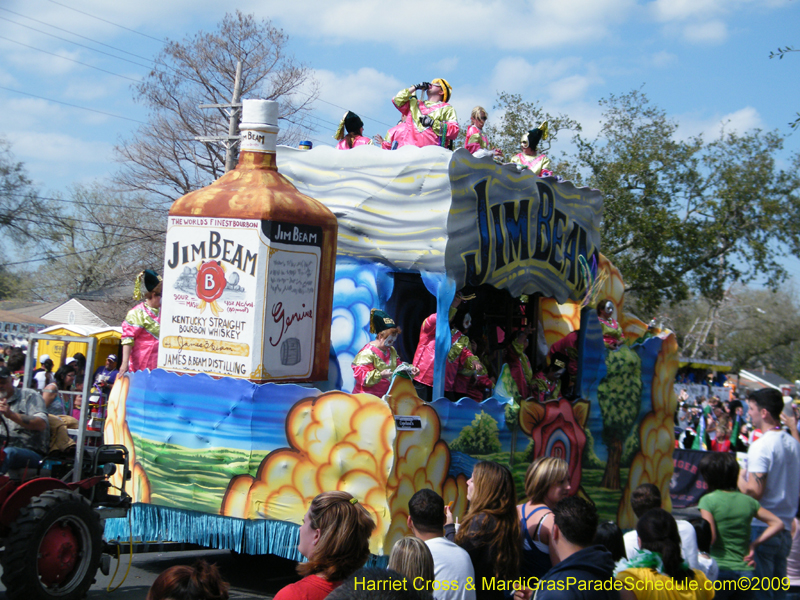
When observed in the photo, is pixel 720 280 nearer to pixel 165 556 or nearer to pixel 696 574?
pixel 165 556

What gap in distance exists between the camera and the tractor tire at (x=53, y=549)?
19.0 feet

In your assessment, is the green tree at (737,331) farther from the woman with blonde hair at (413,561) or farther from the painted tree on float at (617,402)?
the woman with blonde hair at (413,561)

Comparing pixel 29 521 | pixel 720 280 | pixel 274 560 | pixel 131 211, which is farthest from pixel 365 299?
pixel 131 211

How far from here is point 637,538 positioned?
4.78m

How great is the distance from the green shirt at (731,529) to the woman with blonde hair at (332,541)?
2827mm

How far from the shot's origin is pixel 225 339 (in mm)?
7406

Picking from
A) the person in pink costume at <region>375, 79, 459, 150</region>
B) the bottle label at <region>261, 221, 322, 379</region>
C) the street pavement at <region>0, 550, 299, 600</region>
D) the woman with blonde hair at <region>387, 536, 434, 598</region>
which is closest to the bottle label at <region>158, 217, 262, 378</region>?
the bottle label at <region>261, 221, 322, 379</region>

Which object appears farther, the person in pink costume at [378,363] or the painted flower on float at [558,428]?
the painted flower on float at [558,428]

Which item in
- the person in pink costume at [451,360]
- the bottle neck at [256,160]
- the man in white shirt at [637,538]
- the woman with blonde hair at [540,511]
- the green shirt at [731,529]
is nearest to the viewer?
the woman with blonde hair at [540,511]

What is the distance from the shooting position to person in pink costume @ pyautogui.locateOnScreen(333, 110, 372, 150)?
932 centimetres

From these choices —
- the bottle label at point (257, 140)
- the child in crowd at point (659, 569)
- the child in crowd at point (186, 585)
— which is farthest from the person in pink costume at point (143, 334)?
the child in crowd at point (186, 585)

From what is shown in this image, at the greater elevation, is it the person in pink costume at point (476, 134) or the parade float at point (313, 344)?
the person in pink costume at point (476, 134)

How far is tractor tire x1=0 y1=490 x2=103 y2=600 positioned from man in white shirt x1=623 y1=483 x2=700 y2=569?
3.92 metres

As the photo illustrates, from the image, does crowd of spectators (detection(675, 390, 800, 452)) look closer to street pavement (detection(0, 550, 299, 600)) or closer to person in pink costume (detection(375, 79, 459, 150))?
person in pink costume (detection(375, 79, 459, 150))
